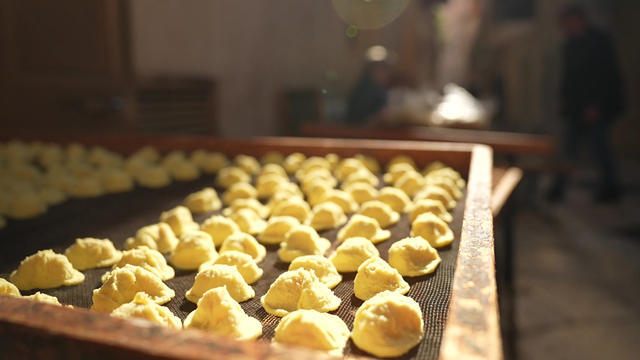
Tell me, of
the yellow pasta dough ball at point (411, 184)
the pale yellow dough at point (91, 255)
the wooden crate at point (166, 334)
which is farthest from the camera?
the yellow pasta dough ball at point (411, 184)

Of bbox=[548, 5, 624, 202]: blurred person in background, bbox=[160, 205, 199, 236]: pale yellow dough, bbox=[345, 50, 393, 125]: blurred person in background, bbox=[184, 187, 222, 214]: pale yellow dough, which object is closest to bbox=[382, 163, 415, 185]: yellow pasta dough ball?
bbox=[184, 187, 222, 214]: pale yellow dough

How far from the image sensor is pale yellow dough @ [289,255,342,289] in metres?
1.42

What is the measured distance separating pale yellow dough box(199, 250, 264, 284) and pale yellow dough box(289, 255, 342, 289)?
0.11 m

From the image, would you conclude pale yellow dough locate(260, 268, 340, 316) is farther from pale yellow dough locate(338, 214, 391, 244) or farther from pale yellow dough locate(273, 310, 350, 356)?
pale yellow dough locate(338, 214, 391, 244)

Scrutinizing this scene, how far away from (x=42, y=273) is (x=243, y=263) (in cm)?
53

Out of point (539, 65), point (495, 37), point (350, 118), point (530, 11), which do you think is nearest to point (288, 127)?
point (350, 118)

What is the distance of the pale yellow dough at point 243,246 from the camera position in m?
1.64

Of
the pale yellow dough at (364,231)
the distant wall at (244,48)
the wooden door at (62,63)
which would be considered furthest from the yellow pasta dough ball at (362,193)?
the distant wall at (244,48)

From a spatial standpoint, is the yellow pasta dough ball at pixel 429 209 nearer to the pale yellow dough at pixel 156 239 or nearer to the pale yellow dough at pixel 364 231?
the pale yellow dough at pixel 364 231

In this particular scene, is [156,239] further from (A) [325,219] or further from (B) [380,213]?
(B) [380,213]

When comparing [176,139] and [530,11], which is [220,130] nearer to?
[176,139]

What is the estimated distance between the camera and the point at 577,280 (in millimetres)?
4391

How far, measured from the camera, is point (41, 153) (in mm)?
3131

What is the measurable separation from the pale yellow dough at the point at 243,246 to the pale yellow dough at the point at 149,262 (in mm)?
181
